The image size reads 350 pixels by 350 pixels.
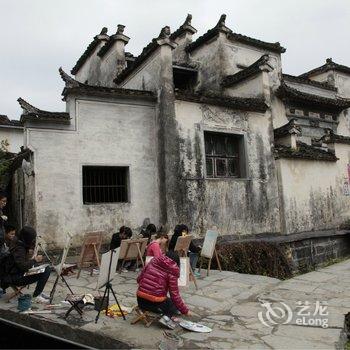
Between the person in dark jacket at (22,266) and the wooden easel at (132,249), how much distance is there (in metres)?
2.24

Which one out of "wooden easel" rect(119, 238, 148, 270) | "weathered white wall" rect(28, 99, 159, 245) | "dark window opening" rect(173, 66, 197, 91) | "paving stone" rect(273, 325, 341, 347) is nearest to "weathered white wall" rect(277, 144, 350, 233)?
"weathered white wall" rect(28, 99, 159, 245)

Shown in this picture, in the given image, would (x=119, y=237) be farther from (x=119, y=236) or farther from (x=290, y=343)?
(x=290, y=343)

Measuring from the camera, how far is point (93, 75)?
19422mm

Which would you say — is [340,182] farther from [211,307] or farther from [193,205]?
[211,307]

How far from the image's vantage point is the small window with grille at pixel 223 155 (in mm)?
12500

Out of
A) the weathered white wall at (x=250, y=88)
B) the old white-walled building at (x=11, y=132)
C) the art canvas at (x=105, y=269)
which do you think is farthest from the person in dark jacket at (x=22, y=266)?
the old white-walled building at (x=11, y=132)

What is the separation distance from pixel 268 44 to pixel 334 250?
33.4 ft

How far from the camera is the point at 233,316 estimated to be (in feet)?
20.2

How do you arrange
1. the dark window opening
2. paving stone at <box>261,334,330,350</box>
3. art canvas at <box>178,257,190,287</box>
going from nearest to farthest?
paving stone at <box>261,334,330,350</box> → art canvas at <box>178,257,190,287</box> → the dark window opening

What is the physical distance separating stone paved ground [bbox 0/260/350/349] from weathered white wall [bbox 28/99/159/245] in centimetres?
189

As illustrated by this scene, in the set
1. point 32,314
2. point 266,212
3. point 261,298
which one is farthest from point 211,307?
point 266,212

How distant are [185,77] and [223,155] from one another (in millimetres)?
7105

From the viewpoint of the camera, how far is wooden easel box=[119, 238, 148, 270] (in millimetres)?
8443

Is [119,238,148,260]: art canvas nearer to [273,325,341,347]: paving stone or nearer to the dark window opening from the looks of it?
[273,325,341,347]: paving stone
